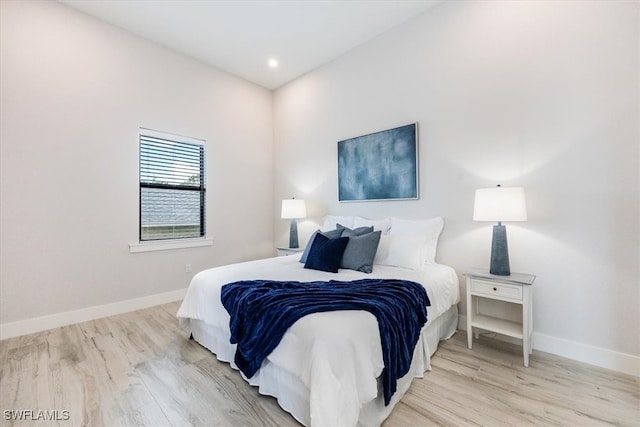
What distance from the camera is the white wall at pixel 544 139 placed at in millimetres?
2021

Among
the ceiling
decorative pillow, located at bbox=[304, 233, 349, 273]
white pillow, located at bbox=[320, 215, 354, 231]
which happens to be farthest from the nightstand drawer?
the ceiling

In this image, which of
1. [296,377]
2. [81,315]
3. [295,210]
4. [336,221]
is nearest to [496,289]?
[296,377]

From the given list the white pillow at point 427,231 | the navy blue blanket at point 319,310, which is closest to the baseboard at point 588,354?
the white pillow at point 427,231

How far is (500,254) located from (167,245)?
12.1ft

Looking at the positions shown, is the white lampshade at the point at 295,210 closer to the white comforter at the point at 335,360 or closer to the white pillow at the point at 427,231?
the white pillow at the point at 427,231

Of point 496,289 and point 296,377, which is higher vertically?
point 496,289

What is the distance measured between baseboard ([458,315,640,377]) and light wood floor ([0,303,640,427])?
0.07 m

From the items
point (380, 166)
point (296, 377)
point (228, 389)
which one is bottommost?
point (228, 389)

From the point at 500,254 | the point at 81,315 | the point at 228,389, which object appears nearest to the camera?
the point at 228,389

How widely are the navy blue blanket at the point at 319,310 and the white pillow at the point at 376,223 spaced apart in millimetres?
1077

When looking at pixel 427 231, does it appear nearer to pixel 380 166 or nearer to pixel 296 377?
pixel 380 166

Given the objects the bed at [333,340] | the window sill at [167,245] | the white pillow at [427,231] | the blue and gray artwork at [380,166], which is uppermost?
the blue and gray artwork at [380,166]

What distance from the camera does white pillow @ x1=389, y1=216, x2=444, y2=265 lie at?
2760mm

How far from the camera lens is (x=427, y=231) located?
279 cm
